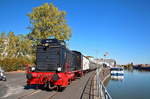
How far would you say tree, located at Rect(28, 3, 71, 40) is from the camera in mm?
39188

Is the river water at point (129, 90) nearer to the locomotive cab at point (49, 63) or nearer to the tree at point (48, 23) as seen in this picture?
the locomotive cab at point (49, 63)

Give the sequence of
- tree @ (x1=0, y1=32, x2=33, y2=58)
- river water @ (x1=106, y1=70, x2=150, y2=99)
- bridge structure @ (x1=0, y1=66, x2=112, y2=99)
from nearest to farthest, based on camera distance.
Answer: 1. bridge structure @ (x1=0, y1=66, x2=112, y2=99)
2. river water @ (x1=106, y1=70, x2=150, y2=99)
3. tree @ (x1=0, y1=32, x2=33, y2=58)

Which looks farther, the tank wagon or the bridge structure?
the tank wagon

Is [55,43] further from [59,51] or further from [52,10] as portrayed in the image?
[52,10]

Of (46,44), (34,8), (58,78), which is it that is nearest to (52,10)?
(34,8)

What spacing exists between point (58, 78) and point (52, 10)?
3155cm

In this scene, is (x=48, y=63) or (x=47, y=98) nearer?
(x=47, y=98)

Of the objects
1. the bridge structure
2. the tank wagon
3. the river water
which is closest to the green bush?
the river water

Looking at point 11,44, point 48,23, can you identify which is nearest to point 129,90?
point 48,23

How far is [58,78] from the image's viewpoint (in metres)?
12.1

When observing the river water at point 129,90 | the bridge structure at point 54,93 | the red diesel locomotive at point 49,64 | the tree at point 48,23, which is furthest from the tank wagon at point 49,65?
the tree at point 48,23

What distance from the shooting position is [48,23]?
1526 inches

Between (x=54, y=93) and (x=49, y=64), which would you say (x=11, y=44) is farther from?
(x=54, y=93)

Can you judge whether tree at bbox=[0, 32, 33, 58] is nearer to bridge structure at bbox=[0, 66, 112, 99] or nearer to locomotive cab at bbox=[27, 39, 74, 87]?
locomotive cab at bbox=[27, 39, 74, 87]
